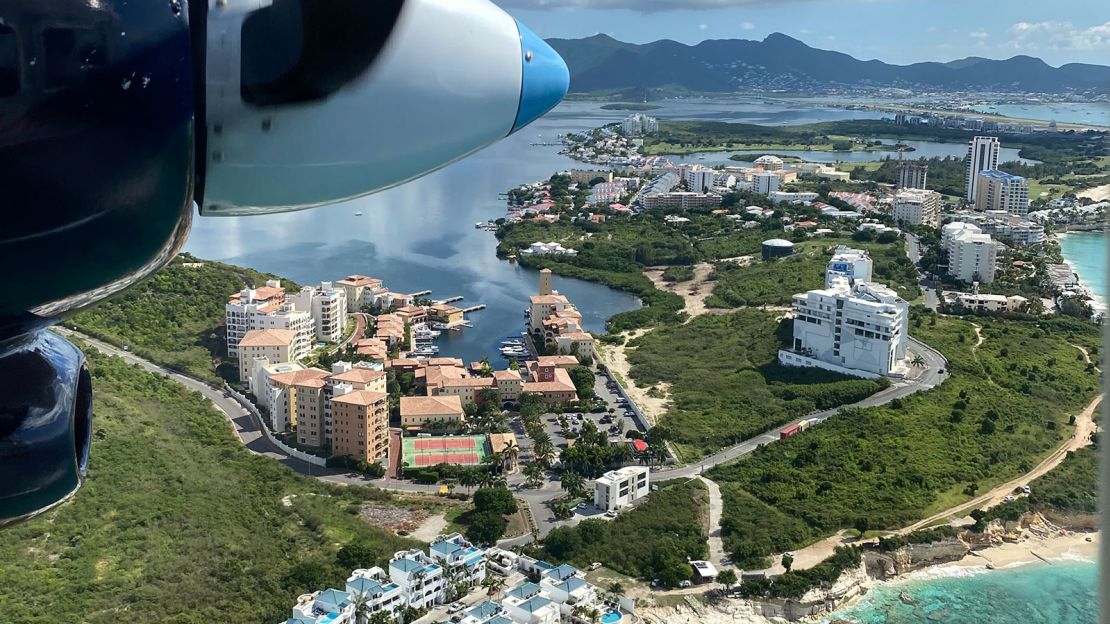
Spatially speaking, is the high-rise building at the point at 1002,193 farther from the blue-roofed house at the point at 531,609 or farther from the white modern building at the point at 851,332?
the blue-roofed house at the point at 531,609

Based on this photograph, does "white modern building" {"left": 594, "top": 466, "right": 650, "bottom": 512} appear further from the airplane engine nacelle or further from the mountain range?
the mountain range

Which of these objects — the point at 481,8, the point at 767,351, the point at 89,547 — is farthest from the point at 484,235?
the point at 481,8

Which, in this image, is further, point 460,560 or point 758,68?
point 758,68

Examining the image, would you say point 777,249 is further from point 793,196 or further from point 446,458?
point 446,458

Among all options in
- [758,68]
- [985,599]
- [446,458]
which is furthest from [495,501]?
[758,68]

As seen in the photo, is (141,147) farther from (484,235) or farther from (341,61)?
(484,235)

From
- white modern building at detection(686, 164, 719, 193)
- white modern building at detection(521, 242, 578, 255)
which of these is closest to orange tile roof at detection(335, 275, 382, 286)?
white modern building at detection(521, 242, 578, 255)
